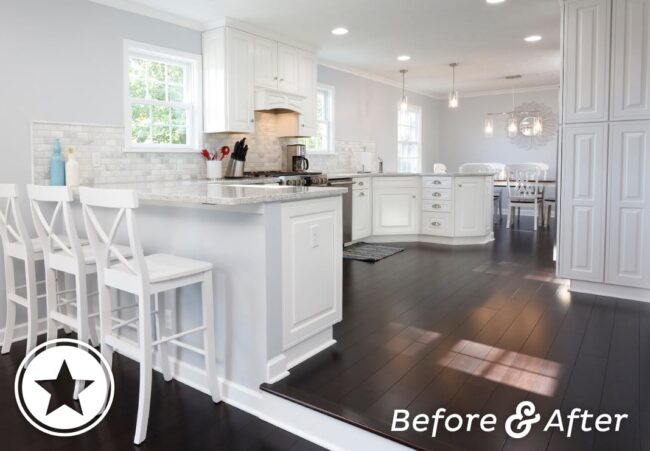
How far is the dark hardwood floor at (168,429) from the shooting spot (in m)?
1.96

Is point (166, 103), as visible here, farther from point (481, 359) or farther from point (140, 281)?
point (481, 359)

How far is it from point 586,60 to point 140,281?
Result: 353cm

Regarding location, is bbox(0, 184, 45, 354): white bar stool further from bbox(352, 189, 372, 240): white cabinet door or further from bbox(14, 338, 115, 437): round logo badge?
bbox(352, 189, 372, 240): white cabinet door

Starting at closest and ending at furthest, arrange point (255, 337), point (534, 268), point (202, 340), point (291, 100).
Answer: point (255, 337) < point (202, 340) < point (534, 268) < point (291, 100)

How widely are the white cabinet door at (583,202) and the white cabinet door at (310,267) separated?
2.15m

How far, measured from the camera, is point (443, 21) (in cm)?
480

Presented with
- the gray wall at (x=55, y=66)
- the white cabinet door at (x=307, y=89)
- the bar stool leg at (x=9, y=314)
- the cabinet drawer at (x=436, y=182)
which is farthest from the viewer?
the cabinet drawer at (x=436, y=182)

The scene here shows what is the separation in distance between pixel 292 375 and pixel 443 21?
393cm

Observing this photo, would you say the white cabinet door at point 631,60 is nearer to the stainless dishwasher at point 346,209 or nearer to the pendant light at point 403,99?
the stainless dishwasher at point 346,209

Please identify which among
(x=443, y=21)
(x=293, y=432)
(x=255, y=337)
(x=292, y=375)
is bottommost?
(x=293, y=432)

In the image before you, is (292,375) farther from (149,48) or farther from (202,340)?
(149,48)

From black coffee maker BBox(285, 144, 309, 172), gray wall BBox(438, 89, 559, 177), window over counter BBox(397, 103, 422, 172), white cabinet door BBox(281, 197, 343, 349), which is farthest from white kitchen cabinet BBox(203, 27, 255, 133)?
gray wall BBox(438, 89, 559, 177)

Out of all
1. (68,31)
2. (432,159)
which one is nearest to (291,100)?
(68,31)

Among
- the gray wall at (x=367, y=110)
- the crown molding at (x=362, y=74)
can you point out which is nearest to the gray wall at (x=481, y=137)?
the gray wall at (x=367, y=110)
